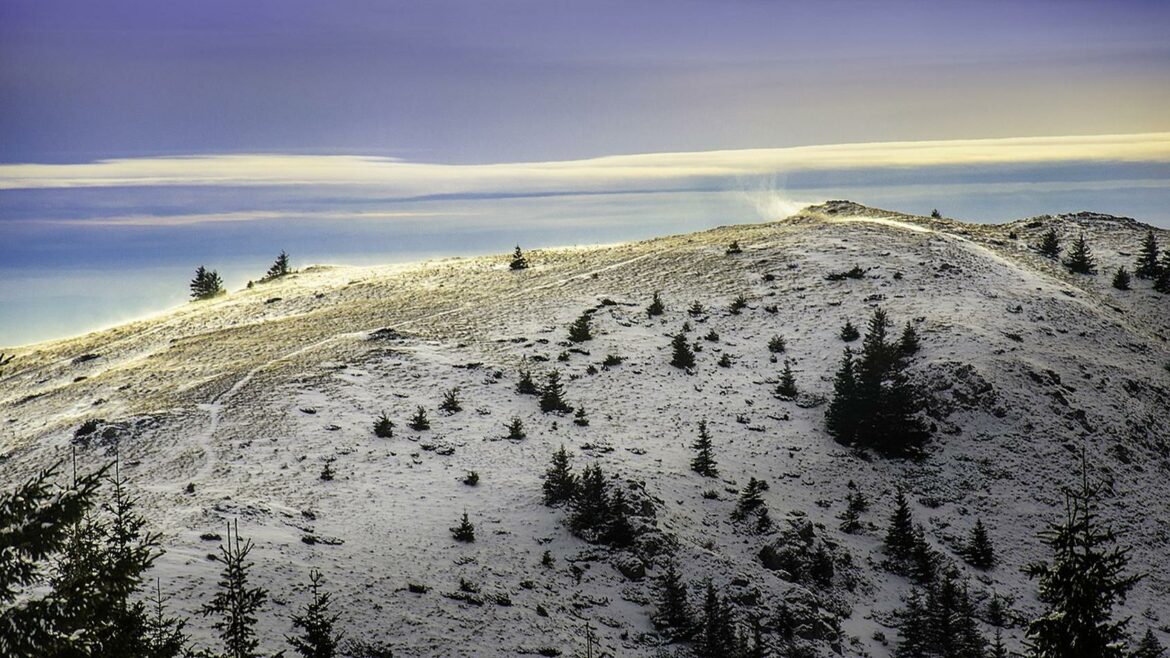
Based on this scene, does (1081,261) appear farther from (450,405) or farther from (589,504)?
(589,504)

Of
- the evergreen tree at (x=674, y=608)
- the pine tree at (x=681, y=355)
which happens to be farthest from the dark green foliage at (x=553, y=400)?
the evergreen tree at (x=674, y=608)

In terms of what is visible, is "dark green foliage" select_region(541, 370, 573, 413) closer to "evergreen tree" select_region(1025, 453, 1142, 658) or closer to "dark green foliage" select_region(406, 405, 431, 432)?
"dark green foliage" select_region(406, 405, 431, 432)

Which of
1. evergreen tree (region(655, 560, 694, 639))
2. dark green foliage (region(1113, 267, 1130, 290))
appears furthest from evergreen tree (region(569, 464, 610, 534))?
dark green foliage (region(1113, 267, 1130, 290))

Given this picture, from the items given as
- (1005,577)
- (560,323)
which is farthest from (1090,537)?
(560,323)

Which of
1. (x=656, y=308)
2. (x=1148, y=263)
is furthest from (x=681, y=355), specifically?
(x=1148, y=263)

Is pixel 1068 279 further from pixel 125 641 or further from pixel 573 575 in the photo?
pixel 125 641
